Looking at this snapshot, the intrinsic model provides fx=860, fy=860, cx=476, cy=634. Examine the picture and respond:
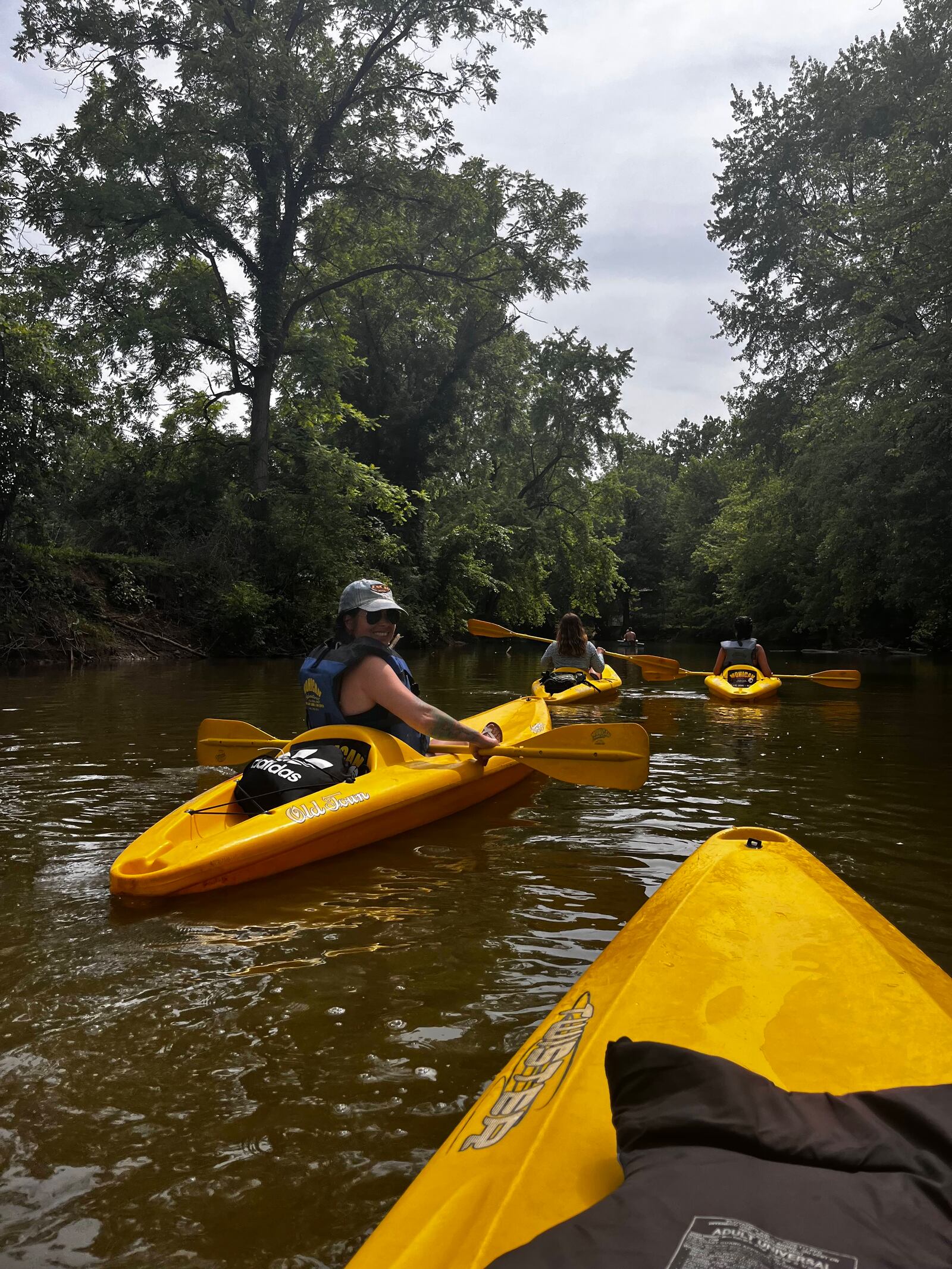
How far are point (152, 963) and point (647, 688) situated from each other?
1185 cm

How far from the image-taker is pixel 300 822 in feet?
12.5

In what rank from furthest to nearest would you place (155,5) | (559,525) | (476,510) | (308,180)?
(559,525) < (476,510) < (308,180) < (155,5)

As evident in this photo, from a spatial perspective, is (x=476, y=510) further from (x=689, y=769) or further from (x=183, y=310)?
(x=689, y=769)

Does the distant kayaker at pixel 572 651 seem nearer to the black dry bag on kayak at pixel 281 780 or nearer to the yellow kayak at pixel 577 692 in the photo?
the yellow kayak at pixel 577 692

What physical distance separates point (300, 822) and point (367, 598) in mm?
1283

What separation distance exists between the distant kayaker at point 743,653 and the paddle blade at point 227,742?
26.9ft

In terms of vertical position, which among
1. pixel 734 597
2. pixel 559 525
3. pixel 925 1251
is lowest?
pixel 925 1251

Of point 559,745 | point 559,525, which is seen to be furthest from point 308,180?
point 559,745

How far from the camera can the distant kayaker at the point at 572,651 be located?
36.1ft

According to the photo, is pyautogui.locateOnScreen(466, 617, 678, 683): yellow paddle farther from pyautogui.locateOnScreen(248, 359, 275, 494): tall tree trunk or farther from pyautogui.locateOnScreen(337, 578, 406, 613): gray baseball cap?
pyautogui.locateOnScreen(248, 359, 275, 494): tall tree trunk

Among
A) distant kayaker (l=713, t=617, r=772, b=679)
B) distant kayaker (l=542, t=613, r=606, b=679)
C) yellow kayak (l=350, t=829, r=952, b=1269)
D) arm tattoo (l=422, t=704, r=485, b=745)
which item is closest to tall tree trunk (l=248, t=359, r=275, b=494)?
distant kayaker (l=542, t=613, r=606, b=679)

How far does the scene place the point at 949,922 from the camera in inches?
131

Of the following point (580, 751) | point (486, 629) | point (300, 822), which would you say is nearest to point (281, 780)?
point (300, 822)

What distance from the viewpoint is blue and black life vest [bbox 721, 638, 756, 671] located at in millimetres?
12203
